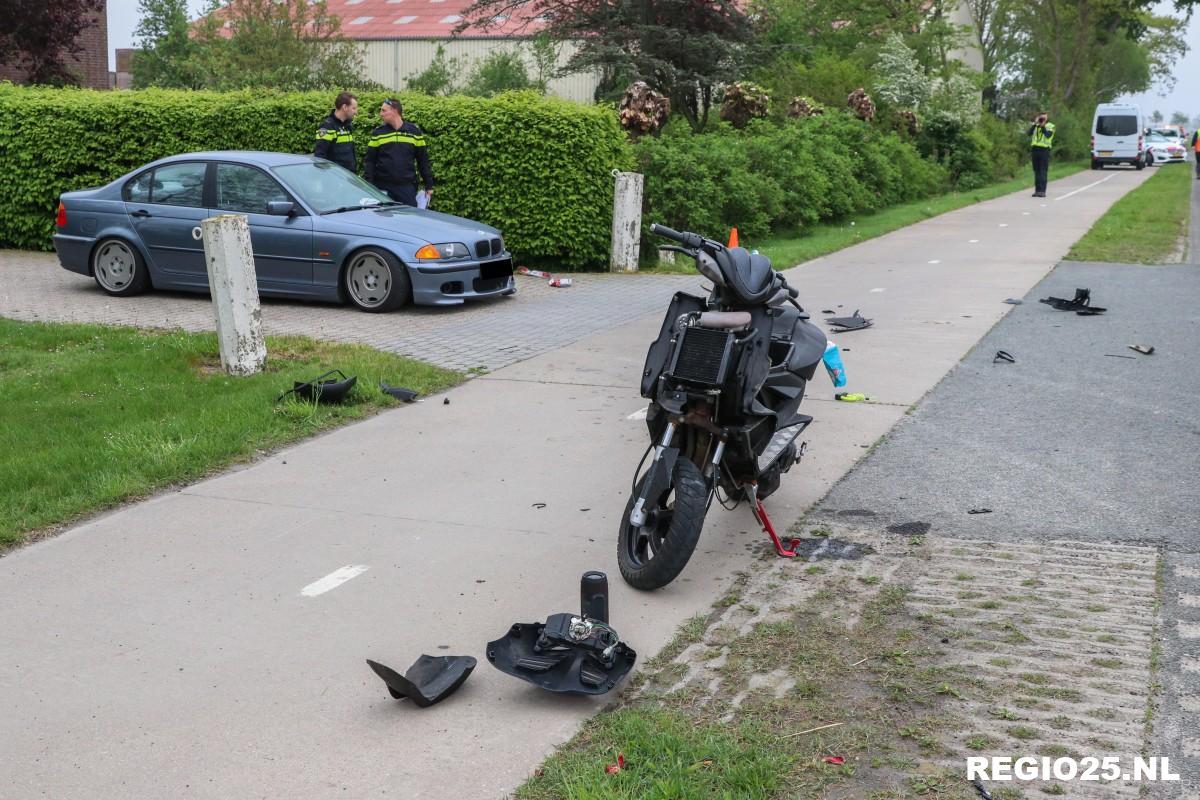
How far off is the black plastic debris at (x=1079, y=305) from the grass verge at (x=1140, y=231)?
171 inches

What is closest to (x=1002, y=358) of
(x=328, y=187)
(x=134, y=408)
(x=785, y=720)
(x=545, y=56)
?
(x=134, y=408)

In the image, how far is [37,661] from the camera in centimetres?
438

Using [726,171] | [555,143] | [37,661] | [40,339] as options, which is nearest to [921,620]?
[37,661]

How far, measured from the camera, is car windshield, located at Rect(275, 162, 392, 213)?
12.2 m

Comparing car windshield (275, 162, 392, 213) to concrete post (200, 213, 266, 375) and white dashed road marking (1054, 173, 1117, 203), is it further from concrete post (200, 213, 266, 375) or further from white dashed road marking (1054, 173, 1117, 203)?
white dashed road marking (1054, 173, 1117, 203)

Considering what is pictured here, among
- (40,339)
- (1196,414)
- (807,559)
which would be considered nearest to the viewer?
(807,559)

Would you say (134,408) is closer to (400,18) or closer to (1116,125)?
(400,18)

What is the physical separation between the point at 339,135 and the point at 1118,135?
45874 mm

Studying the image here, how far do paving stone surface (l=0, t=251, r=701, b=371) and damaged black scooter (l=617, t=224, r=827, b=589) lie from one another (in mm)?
4196

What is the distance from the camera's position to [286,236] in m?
12.0

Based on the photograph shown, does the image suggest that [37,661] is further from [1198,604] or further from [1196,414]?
[1196,414]

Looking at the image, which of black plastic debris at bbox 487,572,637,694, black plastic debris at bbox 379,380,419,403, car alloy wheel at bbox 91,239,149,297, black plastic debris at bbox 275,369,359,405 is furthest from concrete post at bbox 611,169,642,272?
black plastic debris at bbox 487,572,637,694

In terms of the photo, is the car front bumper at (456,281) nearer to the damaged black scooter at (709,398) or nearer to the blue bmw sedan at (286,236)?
the blue bmw sedan at (286,236)

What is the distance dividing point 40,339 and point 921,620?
796 cm
